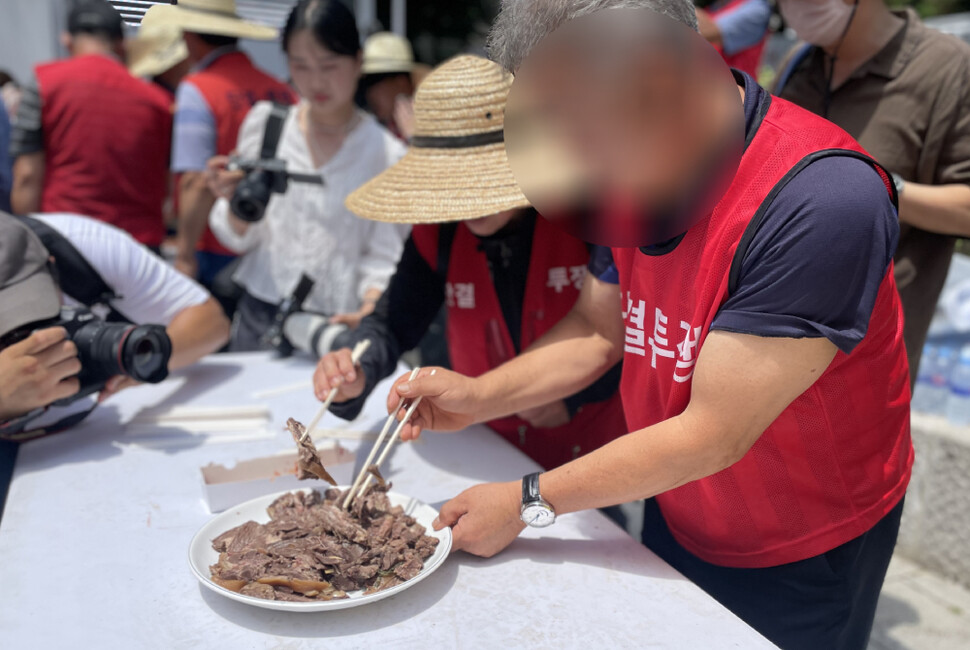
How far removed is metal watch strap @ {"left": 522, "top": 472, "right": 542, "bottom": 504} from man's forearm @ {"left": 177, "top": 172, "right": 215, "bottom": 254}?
2441 mm

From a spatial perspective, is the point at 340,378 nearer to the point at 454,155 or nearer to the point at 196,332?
the point at 454,155

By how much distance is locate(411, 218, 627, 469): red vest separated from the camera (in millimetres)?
1817

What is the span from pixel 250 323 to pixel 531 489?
6.15ft

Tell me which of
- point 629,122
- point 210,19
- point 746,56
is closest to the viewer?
point 629,122

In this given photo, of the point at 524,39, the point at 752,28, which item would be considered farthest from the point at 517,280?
the point at 752,28

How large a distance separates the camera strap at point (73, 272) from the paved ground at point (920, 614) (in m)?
2.66

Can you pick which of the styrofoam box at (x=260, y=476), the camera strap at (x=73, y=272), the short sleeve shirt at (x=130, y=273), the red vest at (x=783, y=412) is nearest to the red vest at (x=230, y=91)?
the short sleeve shirt at (x=130, y=273)

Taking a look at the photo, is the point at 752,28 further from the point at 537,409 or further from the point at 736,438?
the point at 736,438

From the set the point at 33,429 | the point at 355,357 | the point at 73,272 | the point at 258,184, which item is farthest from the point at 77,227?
the point at 355,357

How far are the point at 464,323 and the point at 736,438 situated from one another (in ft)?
3.23

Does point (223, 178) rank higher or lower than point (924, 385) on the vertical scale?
higher

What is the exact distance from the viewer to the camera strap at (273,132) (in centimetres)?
270

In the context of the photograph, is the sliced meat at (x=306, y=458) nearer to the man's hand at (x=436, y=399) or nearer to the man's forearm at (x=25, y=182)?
Result: the man's hand at (x=436, y=399)

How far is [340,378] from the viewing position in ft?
5.43
